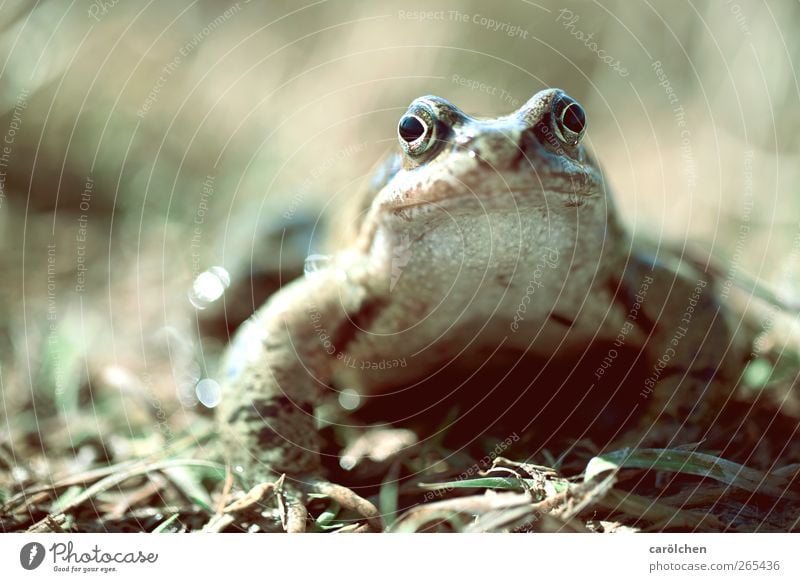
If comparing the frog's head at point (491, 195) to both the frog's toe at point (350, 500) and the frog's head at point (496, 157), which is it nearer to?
the frog's head at point (496, 157)

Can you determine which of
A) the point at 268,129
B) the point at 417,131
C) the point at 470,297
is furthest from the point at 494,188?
the point at 268,129

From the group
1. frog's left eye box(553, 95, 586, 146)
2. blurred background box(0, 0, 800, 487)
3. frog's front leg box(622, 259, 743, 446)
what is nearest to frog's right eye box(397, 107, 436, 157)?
frog's left eye box(553, 95, 586, 146)

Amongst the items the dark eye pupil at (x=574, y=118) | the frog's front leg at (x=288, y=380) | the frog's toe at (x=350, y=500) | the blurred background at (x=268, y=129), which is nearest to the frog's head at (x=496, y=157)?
the dark eye pupil at (x=574, y=118)

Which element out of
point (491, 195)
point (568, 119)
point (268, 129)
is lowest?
point (491, 195)

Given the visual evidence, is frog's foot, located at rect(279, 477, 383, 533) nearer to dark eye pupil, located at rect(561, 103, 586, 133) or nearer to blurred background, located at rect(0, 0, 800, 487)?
blurred background, located at rect(0, 0, 800, 487)

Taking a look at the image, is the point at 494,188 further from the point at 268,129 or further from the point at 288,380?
the point at 268,129

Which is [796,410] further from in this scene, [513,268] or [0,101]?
[0,101]
